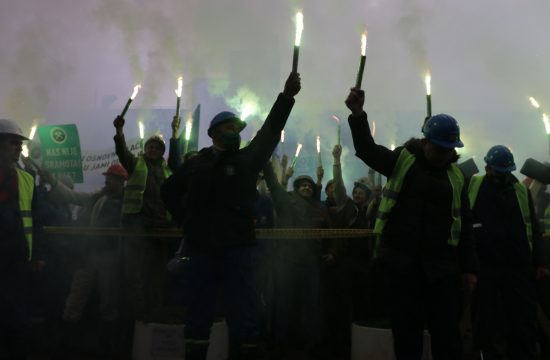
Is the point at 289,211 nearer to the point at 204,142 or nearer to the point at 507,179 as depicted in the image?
the point at 507,179

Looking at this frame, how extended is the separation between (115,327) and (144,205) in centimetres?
129

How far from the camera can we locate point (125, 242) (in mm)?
6156

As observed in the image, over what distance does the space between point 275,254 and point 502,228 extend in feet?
8.44

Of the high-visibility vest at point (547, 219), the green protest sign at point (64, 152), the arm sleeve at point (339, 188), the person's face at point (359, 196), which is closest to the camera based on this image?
the high-visibility vest at point (547, 219)

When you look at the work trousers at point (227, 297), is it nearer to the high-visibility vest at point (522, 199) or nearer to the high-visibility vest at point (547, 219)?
the high-visibility vest at point (522, 199)

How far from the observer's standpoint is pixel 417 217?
3.84m

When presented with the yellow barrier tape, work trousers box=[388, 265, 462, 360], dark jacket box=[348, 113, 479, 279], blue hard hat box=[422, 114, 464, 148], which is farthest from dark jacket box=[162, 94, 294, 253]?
the yellow barrier tape

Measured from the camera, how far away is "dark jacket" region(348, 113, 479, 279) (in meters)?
3.83

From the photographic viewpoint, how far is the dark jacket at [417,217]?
383cm

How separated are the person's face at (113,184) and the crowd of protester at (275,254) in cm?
2

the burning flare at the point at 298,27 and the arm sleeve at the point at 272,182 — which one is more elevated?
the burning flare at the point at 298,27

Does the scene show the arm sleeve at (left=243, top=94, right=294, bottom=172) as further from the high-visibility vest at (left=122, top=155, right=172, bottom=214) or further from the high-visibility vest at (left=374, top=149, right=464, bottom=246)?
the high-visibility vest at (left=122, top=155, right=172, bottom=214)

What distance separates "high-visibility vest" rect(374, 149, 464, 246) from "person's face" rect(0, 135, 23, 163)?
2.76 metres

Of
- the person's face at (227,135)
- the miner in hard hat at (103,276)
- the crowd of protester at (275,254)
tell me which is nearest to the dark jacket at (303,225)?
the crowd of protester at (275,254)
